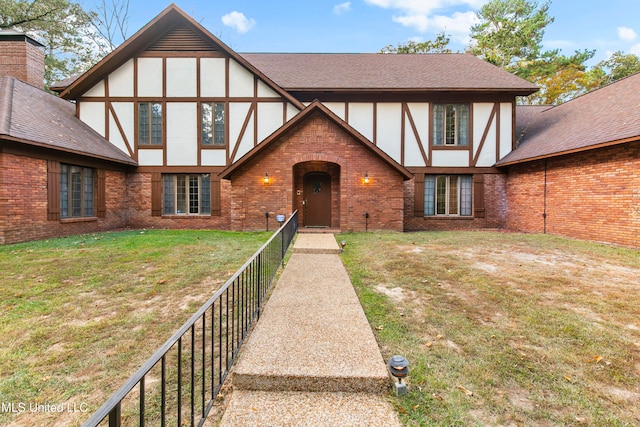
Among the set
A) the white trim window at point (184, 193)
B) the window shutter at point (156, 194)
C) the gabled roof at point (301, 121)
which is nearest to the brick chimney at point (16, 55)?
the window shutter at point (156, 194)

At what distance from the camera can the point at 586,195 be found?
975cm

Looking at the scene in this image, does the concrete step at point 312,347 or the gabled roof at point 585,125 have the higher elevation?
the gabled roof at point 585,125

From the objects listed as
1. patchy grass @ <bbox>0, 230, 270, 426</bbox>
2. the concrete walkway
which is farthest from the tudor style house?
the concrete walkway

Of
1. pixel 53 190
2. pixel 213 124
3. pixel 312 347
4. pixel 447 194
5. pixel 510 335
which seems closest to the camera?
pixel 312 347

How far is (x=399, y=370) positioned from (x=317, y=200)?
1083 centimetres

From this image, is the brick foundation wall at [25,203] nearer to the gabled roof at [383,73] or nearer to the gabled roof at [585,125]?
the gabled roof at [383,73]

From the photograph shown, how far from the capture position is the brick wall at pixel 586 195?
334 inches

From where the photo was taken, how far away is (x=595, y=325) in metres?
3.53

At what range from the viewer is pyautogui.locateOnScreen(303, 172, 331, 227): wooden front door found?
42.4ft

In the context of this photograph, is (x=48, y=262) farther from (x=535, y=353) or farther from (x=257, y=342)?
(x=535, y=353)

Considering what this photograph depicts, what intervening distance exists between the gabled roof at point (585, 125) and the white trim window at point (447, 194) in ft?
5.90

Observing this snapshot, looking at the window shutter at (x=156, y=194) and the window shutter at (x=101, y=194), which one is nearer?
the window shutter at (x=101, y=194)

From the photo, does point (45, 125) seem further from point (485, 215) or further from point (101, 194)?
point (485, 215)

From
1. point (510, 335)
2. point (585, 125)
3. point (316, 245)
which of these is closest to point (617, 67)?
point (585, 125)
